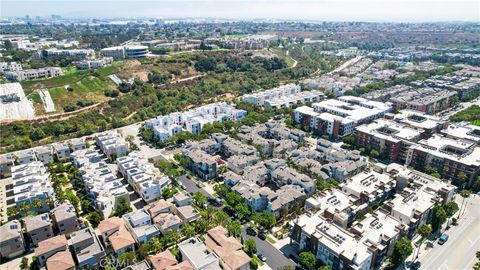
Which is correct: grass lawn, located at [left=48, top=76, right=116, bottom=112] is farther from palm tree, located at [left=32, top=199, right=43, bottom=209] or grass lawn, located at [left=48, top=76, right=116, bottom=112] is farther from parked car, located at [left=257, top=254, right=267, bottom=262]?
parked car, located at [left=257, top=254, right=267, bottom=262]

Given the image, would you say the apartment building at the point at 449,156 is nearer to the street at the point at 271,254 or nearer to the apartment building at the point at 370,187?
the apartment building at the point at 370,187

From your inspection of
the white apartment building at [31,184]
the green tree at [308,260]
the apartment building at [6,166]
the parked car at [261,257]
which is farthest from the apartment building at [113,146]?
the green tree at [308,260]

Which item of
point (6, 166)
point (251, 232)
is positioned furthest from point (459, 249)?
point (6, 166)

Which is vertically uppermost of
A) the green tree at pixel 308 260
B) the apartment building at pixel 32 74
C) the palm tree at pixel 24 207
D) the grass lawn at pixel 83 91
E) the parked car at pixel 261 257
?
the apartment building at pixel 32 74

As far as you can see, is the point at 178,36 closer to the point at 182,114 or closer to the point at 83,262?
the point at 182,114

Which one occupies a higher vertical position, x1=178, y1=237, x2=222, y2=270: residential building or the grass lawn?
the grass lawn

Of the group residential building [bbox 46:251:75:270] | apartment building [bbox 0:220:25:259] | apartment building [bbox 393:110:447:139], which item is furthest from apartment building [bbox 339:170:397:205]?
apartment building [bbox 0:220:25:259]

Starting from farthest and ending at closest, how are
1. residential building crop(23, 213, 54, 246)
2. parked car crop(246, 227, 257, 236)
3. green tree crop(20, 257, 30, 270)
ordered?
parked car crop(246, 227, 257, 236), residential building crop(23, 213, 54, 246), green tree crop(20, 257, 30, 270)
